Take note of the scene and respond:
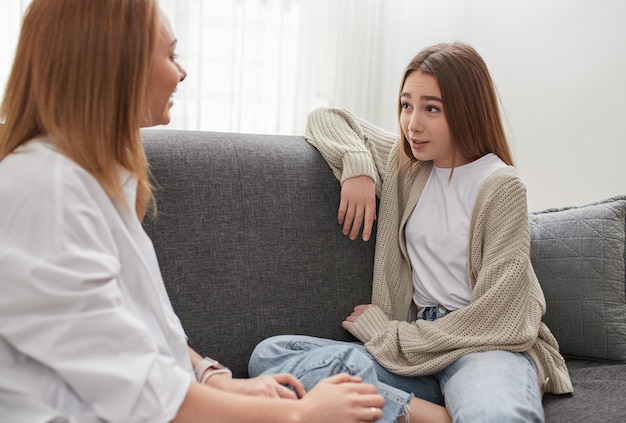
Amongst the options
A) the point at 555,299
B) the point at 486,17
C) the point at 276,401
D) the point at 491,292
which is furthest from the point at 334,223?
the point at 486,17

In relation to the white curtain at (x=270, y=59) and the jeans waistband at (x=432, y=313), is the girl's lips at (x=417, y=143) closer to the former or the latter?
the jeans waistband at (x=432, y=313)

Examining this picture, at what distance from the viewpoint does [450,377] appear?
1.40 metres

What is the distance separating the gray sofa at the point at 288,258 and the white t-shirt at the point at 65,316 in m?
0.59

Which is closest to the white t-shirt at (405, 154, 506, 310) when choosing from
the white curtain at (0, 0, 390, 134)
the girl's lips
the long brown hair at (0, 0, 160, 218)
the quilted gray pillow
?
the girl's lips

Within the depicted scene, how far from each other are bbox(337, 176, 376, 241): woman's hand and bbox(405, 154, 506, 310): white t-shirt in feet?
0.32

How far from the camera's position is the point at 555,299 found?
171 cm

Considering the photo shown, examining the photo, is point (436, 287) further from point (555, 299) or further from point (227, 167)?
point (227, 167)

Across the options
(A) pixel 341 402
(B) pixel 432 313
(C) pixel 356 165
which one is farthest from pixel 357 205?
(A) pixel 341 402

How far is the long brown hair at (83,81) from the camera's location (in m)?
0.89

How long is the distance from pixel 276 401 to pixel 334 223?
0.78 metres

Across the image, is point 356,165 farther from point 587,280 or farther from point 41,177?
point 41,177

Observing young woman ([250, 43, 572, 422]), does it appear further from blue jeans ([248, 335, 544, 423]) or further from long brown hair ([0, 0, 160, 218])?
long brown hair ([0, 0, 160, 218])

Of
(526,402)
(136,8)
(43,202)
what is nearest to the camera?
(43,202)

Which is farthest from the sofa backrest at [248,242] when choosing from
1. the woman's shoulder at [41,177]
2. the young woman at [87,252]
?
the woman's shoulder at [41,177]
